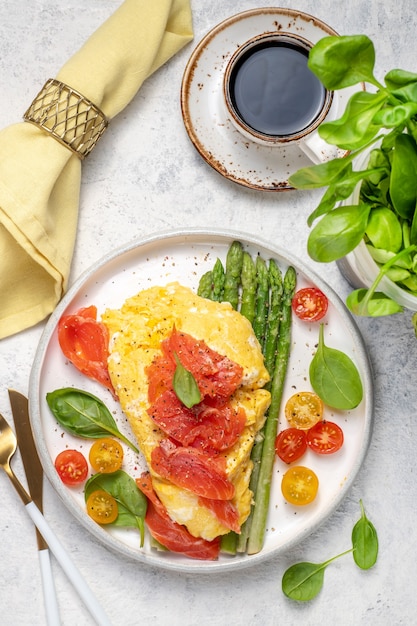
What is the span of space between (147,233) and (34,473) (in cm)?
101

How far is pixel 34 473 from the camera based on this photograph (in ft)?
9.61

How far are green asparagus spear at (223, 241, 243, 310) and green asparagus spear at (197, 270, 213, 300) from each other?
0.18 feet

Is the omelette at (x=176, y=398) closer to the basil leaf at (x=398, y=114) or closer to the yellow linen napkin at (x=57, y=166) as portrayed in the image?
the yellow linen napkin at (x=57, y=166)

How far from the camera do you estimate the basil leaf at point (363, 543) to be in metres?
2.91

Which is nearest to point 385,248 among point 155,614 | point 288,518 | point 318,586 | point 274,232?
point 274,232

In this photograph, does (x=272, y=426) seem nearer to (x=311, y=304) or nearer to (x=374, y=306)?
(x=311, y=304)

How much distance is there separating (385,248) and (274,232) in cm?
94

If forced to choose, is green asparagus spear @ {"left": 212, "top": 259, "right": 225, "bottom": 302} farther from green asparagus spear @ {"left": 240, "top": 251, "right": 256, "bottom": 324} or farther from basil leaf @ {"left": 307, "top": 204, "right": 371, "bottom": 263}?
basil leaf @ {"left": 307, "top": 204, "right": 371, "bottom": 263}

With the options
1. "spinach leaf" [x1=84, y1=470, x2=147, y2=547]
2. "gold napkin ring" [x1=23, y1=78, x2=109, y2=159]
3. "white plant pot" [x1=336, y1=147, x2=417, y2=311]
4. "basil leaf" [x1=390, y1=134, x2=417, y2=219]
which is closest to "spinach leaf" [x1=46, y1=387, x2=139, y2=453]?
"spinach leaf" [x1=84, y1=470, x2=147, y2=547]

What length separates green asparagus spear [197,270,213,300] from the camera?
2.85 m

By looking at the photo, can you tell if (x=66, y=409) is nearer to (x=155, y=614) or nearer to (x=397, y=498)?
(x=155, y=614)

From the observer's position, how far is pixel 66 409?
9.15ft

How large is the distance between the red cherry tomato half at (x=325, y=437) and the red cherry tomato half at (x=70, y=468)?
84 centimetres

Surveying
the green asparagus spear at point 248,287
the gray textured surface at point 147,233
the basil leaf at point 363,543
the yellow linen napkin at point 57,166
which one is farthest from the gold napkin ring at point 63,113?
the basil leaf at point 363,543
